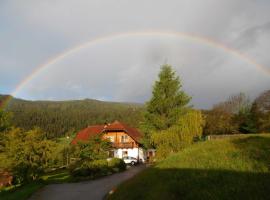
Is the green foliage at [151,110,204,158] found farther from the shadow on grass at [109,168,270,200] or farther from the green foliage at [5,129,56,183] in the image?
the shadow on grass at [109,168,270,200]

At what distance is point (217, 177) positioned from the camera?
10.0m

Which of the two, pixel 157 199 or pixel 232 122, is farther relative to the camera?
pixel 232 122

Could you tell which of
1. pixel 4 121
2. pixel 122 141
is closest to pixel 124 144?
pixel 122 141

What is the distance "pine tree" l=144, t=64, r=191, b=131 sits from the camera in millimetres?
34562

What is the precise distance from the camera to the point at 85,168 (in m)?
28.5

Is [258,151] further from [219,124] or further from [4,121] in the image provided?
[4,121]

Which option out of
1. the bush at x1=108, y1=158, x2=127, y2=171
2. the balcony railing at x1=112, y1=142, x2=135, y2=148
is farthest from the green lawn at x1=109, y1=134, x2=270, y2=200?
the balcony railing at x1=112, y1=142, x2=135, y2=148

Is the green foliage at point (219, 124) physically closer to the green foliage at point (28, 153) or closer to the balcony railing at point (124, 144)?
the balcony railing at point (124, 144)

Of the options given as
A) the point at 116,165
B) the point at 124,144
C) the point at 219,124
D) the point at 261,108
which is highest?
the point at 261,108

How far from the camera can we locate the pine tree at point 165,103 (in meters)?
34.6

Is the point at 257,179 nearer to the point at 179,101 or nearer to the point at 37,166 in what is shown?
the point at 37,166

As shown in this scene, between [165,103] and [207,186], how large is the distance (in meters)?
25.7

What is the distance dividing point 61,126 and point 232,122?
106828 mm

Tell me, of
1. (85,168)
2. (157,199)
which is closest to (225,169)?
(157,199)
